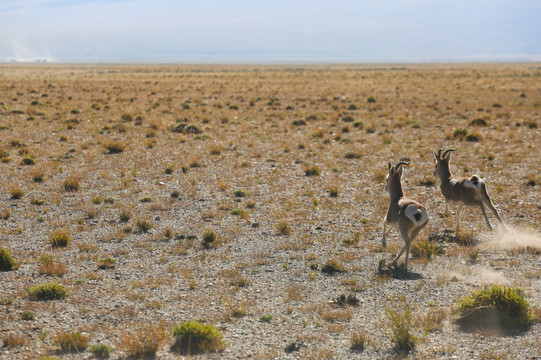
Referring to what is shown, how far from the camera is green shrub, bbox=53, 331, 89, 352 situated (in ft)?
22.7

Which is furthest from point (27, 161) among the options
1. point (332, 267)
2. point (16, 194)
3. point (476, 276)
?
point (476, 276)

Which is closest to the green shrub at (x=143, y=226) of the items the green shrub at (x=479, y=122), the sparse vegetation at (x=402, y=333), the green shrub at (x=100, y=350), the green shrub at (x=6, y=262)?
the green shrub at (x=6, y=262)

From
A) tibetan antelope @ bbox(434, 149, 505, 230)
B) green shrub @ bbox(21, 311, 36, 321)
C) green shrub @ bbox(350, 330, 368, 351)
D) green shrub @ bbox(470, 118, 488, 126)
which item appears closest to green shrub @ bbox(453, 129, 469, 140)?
green shrub @ bbox(470, 118, 488, 126)

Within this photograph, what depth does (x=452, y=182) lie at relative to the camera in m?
12.3

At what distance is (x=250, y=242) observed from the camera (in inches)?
464

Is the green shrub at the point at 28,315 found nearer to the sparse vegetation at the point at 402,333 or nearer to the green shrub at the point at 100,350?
the green shrub at the point at 100,350

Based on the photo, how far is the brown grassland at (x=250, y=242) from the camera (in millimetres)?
7461

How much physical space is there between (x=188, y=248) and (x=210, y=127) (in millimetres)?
18965

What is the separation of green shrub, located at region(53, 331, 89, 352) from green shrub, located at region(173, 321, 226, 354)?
3.82 ft

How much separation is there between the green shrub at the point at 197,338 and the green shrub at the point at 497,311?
11.5ft

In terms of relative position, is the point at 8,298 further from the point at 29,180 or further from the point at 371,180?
the point at 371,180

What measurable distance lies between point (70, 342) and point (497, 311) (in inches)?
230

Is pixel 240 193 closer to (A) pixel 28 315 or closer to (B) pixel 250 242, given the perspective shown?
(B) pixel 250 242

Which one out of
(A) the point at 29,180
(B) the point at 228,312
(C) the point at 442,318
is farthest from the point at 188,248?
(A) the point at 29,180
